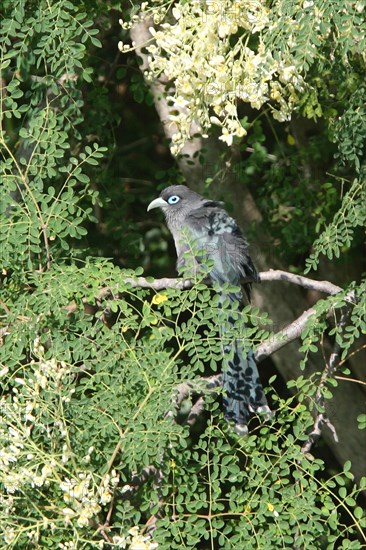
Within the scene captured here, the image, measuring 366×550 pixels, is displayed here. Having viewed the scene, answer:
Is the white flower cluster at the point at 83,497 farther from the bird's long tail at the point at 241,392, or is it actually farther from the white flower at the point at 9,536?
the bird's long tail at the point at 241,392

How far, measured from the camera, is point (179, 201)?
18.9 ft

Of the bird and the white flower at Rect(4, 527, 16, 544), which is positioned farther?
the bird

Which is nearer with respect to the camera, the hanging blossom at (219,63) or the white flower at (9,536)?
the white flower at (9,536)

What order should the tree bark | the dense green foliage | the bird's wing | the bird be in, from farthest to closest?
the tree bark < the bird's wing < the bird < the dense green foliage

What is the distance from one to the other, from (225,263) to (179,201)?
2.59 ft

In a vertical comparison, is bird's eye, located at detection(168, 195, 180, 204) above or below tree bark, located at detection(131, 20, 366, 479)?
above

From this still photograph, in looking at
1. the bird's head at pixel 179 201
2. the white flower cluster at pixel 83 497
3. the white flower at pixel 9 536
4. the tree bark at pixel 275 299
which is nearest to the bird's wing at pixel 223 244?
the bird's head at pixel 179 201

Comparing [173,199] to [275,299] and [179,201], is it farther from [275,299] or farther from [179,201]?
[275,299]

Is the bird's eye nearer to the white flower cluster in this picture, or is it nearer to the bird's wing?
the bird's wing

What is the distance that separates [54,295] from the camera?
13.2ft

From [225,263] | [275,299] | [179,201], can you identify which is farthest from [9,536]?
[275,299]

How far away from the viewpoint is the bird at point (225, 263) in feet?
13.5

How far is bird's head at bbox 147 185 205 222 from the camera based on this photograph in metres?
5.68

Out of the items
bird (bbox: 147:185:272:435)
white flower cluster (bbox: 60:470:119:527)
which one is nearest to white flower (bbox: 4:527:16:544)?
white flower cluster (bbox: 60:470:119:527)
